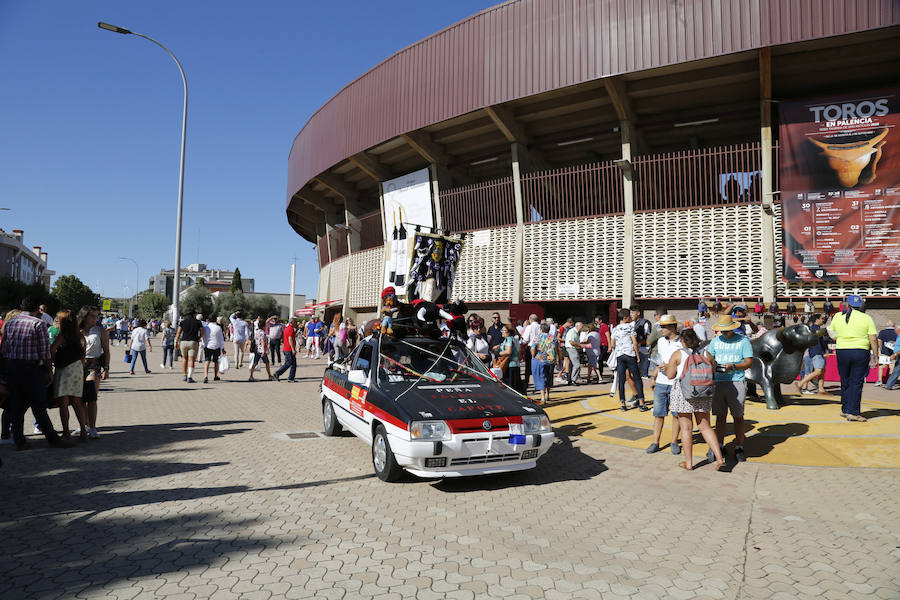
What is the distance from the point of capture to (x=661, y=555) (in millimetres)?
3816

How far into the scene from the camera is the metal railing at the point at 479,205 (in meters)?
22.3

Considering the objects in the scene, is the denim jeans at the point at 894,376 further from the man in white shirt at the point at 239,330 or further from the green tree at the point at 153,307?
the green tree at the point at 153,307

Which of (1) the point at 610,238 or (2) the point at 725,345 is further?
(1) the point at 610,238

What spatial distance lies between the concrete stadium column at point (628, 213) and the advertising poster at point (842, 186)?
15.0ft

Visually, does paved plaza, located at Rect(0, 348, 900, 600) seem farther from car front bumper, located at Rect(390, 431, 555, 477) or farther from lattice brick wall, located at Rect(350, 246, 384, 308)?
lattice brick wall, located at Rect(350, 246, 384, 308)

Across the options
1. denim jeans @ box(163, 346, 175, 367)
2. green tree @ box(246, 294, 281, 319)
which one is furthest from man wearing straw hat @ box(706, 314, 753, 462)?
green tree @ box(246, 294, 281, 319)

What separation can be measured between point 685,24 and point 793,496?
1541cm

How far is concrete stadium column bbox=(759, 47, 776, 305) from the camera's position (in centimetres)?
1623

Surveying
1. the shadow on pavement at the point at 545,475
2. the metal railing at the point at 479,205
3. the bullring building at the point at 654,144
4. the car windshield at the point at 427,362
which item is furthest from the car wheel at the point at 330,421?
the metal railing at the point at 479,205

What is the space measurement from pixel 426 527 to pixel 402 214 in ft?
75.3

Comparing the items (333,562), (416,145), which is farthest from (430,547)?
(416,145)

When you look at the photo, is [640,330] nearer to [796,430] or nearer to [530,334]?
[796,430]

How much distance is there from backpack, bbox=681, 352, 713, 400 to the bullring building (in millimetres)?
9093

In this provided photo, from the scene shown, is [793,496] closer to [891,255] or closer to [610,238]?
[891,255]
